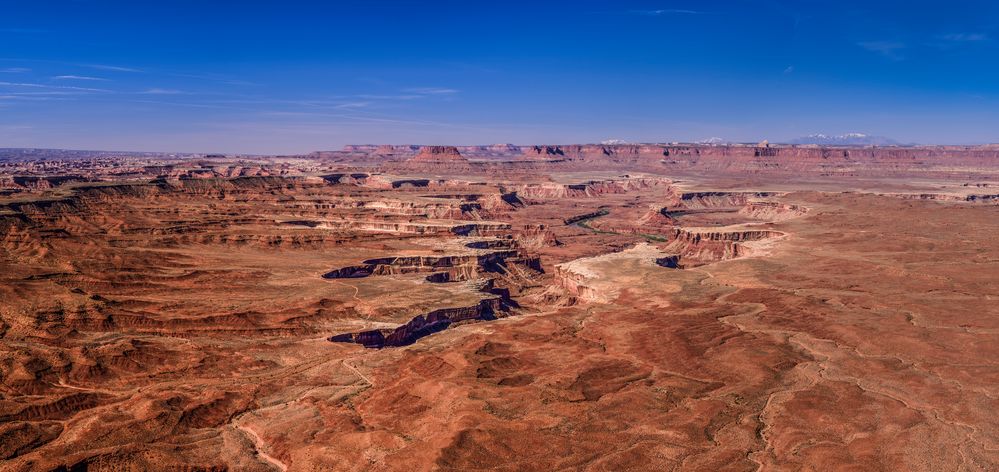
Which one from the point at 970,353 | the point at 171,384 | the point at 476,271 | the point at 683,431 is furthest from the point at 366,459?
the point at 476,271

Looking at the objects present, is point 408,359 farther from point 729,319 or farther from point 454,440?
point 729,319

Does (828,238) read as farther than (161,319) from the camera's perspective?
Yes

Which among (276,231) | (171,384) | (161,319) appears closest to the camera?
(171,384)

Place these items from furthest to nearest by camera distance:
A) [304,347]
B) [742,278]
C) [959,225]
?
[959,225] → [742,278] → [304,347]

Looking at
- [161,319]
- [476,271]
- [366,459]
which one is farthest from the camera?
[476,271]

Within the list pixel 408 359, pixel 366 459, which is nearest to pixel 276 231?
pixel 408 359

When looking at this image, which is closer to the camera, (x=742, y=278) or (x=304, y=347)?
(x=304, y=347)

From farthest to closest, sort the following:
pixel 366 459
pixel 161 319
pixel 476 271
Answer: pixel 476 271, pixel 161 319, pixel 366 459

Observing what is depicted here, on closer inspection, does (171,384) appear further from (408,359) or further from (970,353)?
(970,353)
